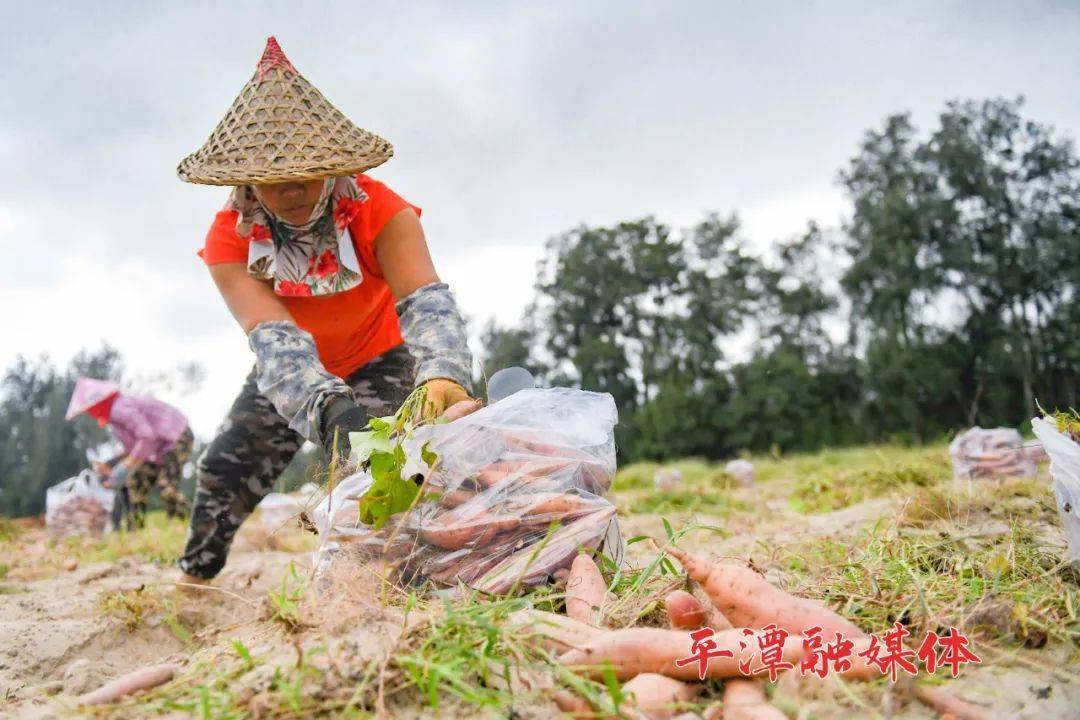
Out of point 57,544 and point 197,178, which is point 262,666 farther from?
point 57,544

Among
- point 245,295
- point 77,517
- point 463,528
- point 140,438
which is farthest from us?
point 77,517

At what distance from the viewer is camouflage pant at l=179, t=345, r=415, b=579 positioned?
2.94 m

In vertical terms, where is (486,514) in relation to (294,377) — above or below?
below

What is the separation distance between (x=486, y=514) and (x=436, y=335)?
0.76m

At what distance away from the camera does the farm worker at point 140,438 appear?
6.67 m

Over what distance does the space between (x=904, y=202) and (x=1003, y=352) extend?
17.6 feet

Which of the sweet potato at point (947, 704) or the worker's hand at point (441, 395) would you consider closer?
the sweet potato at point (947, 704)

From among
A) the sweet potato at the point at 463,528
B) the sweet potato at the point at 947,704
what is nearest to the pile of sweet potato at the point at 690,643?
the sweet potato at the point at 947,704

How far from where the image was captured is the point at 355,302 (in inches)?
115

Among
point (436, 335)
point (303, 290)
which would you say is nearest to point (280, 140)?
point (303, 290)

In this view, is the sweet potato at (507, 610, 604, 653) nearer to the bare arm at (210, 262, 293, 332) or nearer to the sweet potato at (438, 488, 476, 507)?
the sweet potato at (438, 488, 476, 507)

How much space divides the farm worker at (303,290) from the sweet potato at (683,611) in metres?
0.78

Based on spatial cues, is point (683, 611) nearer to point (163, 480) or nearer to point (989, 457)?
point (989, 457)

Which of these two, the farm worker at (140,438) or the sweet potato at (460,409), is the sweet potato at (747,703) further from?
the farm worker at (140,438)
